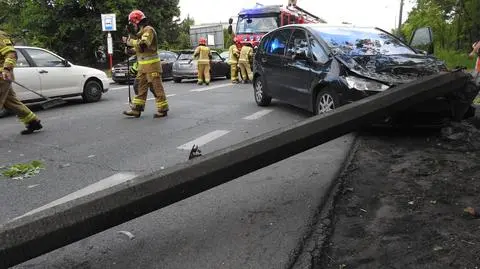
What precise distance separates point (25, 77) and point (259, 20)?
13415 mm

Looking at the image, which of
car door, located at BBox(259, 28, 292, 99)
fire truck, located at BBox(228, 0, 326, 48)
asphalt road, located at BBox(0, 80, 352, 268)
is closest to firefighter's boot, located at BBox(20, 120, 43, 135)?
asphalt road, located at BBox(0, 80, 352, 268)

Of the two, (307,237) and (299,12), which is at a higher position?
(299,12)

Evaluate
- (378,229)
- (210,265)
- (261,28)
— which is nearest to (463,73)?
(378,229)

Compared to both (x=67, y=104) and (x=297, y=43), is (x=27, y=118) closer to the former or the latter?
(x=297, y=43)

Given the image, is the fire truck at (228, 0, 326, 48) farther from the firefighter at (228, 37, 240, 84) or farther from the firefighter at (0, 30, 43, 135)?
the firefighter at (0, 30, 43, 135)

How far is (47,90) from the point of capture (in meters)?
11.9

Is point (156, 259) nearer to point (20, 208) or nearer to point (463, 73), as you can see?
point (20, 208)

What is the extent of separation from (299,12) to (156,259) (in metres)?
23.5

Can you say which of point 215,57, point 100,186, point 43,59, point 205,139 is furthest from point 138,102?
point 215,57

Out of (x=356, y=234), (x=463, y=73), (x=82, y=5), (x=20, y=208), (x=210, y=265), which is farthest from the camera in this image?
(x=82, y=5)

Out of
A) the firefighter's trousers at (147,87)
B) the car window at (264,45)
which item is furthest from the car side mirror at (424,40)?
the firefighter's trousers at (147,87)

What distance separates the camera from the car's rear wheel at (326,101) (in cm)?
724

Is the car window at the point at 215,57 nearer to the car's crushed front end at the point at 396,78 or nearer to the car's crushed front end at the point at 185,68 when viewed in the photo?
the car's crushed front end at the point at 185,68

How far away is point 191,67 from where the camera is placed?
65.7 feet
